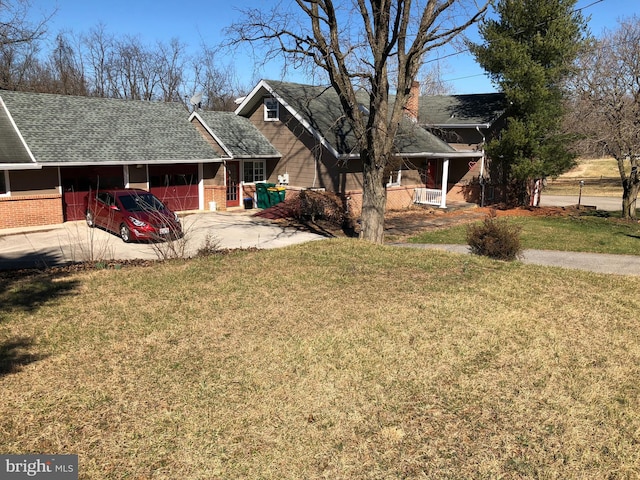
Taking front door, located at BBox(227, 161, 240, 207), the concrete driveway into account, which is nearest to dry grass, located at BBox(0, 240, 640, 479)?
the concrete driveway

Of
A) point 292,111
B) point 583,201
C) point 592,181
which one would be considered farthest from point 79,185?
point 592,181

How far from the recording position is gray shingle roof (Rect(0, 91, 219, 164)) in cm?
1791

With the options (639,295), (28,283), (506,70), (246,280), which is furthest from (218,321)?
(506,70)

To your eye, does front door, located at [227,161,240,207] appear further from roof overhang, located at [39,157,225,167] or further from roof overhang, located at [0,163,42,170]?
roof overhang, located at [0,163,42,170]

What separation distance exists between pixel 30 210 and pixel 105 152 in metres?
3.36

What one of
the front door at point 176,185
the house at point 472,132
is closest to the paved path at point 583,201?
the house at point 472,132

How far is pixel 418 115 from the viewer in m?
30.8

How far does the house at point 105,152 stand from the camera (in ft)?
55.6

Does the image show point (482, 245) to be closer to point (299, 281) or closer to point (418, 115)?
point (299, 281)

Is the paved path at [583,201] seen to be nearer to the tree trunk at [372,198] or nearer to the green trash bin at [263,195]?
the green trash bin at [263,195]

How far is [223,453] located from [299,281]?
4872 millimetres

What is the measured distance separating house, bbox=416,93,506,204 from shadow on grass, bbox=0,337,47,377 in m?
24.6

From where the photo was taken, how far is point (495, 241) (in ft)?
38.5

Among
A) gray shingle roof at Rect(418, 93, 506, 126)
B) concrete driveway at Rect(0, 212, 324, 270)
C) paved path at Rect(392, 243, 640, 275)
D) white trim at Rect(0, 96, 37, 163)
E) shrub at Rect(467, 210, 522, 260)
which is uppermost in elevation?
gray shingle roof at Rect(418, 93, 506, 126)
